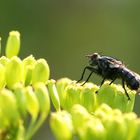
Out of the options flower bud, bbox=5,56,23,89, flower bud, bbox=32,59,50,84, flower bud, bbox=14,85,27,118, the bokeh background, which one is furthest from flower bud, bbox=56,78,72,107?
the bokeh background

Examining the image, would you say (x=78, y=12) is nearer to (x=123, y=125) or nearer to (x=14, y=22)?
(x=14, y=22)

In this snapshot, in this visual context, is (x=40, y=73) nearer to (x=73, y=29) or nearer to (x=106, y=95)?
(x=106, y=95)

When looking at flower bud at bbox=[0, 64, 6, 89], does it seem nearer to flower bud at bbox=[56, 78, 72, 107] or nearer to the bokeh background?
flower bud at bbox=[56, 78, 72, 107]

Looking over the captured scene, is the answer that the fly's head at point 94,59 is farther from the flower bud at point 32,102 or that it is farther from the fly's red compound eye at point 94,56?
the flower bud at point 32,102

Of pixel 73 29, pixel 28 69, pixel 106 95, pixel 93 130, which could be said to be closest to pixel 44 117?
pixel 93 130

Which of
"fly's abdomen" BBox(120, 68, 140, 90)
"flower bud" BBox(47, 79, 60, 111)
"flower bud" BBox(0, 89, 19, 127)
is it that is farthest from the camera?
"fly's abdomen" BBox(120, 68, 140, 90)

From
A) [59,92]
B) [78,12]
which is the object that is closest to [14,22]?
[78,12]
